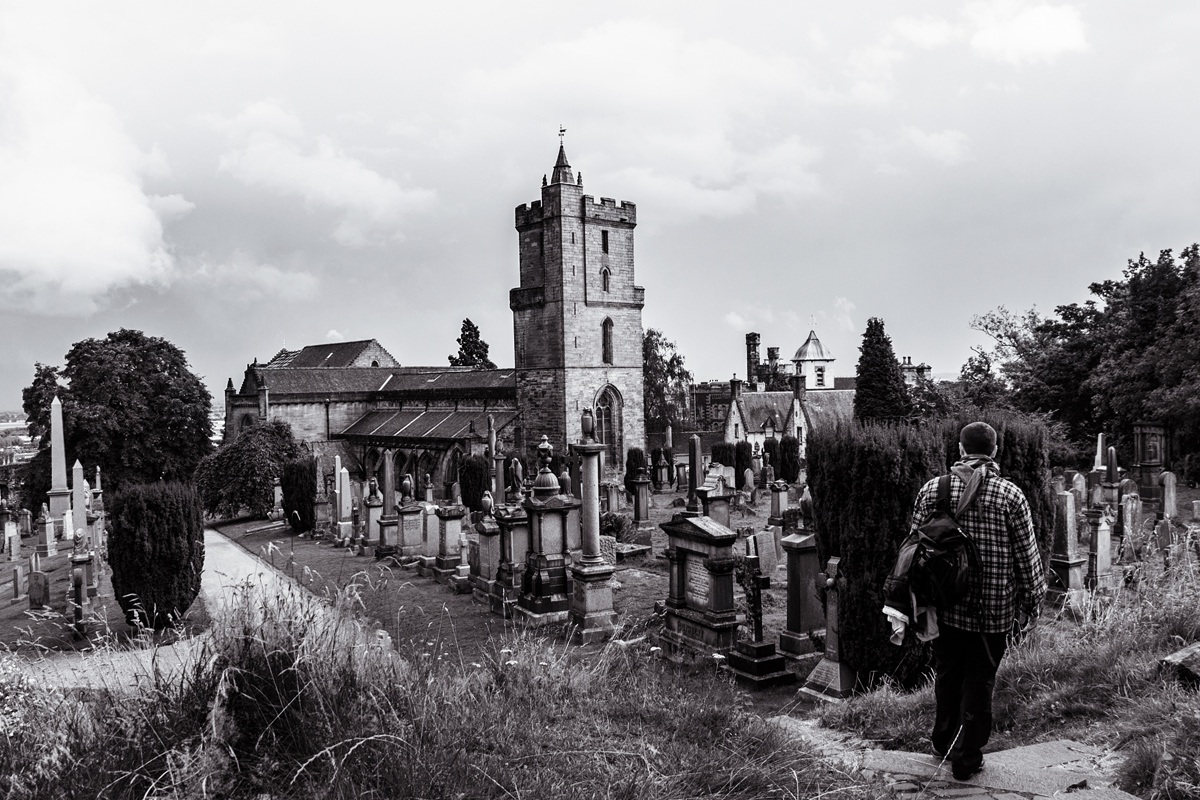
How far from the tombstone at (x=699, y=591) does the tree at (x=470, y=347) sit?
49.4 meters

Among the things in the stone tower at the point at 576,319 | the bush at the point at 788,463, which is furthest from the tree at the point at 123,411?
the bush at the point at 788,463

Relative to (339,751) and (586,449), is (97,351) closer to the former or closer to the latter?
(586,449)

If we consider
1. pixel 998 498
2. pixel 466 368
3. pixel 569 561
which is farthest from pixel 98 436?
pixel 998 498

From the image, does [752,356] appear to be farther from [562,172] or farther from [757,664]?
[757,664]

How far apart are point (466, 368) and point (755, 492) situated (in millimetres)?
26547

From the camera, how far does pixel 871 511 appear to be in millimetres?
6355

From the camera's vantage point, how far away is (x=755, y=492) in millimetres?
22875

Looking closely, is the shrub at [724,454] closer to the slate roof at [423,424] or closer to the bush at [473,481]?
the slate roof at [423,424]

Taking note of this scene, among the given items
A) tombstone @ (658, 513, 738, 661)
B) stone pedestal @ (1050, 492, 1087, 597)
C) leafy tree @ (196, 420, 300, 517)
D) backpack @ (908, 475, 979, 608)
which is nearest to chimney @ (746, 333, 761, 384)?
leafy tree @ (196, 420, 300, 517)

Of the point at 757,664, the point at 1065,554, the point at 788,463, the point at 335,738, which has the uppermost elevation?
the point at 335,738

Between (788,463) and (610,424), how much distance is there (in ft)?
27.5

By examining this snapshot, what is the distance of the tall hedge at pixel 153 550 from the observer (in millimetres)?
9922

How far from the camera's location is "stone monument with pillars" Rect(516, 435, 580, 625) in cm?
1080

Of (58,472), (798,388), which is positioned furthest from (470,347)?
(58,472)
